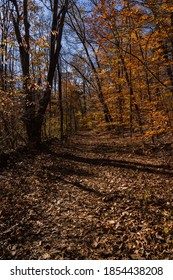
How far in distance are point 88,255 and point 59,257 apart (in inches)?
18.3

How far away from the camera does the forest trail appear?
12.9ft

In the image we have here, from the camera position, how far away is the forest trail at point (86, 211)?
3926 mm

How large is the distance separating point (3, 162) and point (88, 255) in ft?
20.5

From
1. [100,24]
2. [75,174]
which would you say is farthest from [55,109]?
[75,174]

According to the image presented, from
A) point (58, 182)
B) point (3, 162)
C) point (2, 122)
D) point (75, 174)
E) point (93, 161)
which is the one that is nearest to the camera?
point (58, 182)

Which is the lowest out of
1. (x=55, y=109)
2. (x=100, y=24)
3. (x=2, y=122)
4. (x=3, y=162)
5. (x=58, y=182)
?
(x=58, y=182)

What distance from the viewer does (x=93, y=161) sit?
10680mm

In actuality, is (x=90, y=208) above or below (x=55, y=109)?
below

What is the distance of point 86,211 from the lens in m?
5.38

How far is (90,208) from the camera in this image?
18.1 ft

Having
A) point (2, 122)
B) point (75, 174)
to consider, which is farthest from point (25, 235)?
point (2, 122)
